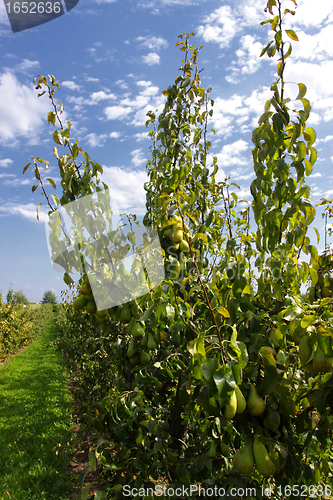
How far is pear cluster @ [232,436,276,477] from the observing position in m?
0.92

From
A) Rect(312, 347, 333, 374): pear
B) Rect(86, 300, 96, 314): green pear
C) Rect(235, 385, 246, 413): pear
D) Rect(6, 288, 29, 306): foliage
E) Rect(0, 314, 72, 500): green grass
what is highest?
Rect(6, 288, 29, 306): foliage

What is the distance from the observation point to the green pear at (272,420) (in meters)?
0.99

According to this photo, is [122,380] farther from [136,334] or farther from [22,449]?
[22,449]

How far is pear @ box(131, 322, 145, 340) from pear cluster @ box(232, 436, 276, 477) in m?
0.61

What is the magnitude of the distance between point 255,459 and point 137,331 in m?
0.68

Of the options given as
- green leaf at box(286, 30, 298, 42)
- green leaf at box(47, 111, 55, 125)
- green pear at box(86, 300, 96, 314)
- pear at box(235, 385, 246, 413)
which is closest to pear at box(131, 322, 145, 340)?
green pear at box(86, 300, 96, 314)

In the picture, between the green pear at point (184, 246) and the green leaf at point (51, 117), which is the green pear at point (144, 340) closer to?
the green pear at point (184, 246)

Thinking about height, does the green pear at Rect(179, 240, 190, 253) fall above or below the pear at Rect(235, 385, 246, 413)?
above

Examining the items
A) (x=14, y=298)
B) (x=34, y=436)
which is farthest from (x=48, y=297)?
(x=34, y=436)

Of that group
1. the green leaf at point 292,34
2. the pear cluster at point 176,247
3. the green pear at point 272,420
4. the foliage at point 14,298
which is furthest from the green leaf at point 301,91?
the foliage at point 14,298

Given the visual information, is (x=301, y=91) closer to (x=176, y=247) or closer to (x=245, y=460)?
(x=176, y=247)

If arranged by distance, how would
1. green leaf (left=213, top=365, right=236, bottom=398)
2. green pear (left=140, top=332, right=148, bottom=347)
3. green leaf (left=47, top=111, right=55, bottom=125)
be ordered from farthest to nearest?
1. green leaf (left=47, top=111, right=55, bottom=125)
2. green pear (left=140, top=332, right=148, bottom=347)
3. green leaf (left=213, top=365, right=236, bottom=398)

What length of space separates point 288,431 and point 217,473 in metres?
0.46

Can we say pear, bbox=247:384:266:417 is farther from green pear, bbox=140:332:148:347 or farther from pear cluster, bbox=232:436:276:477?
green pear, bbox=140:332:148:347
